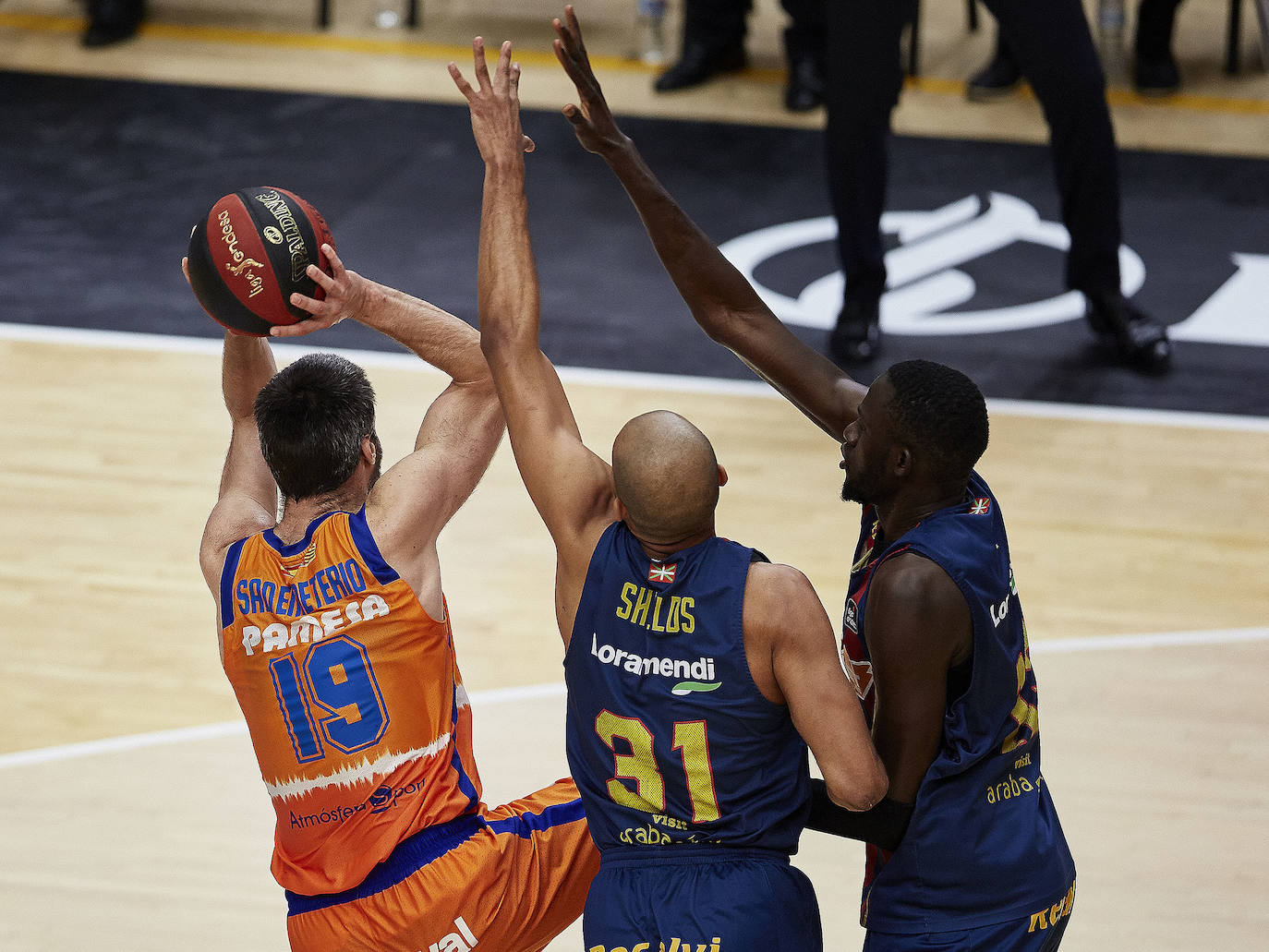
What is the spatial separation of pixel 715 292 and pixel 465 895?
137cm

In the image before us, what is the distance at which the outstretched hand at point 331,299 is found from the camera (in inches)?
135

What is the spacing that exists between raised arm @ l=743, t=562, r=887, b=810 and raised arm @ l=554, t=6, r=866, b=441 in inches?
30.1

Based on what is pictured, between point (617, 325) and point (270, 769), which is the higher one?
point (270, 769)

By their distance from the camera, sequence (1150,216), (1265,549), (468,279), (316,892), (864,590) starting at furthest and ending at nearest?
(1150,216) → (468,279) → (1265,549) → (316,892) → (864,590)

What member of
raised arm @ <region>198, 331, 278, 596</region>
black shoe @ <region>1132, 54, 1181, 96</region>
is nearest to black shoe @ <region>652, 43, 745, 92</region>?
black shoe @ <region>1132, 54, 1181, 96</region>

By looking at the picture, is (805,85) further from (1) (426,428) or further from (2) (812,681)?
(2) (812,681)

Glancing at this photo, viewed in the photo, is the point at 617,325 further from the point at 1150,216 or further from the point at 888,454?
the point at 888,454

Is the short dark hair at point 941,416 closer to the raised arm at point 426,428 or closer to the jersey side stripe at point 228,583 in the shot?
the raised arm at point 426,428

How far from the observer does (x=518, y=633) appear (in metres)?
5.43

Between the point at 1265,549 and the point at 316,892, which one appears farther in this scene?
the point at 1265,549

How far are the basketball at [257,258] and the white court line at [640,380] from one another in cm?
336

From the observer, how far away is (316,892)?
11.0 ft

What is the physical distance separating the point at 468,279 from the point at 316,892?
183 inches

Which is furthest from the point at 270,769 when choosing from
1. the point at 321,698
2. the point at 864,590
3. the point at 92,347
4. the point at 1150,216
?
the point at 1150,216
